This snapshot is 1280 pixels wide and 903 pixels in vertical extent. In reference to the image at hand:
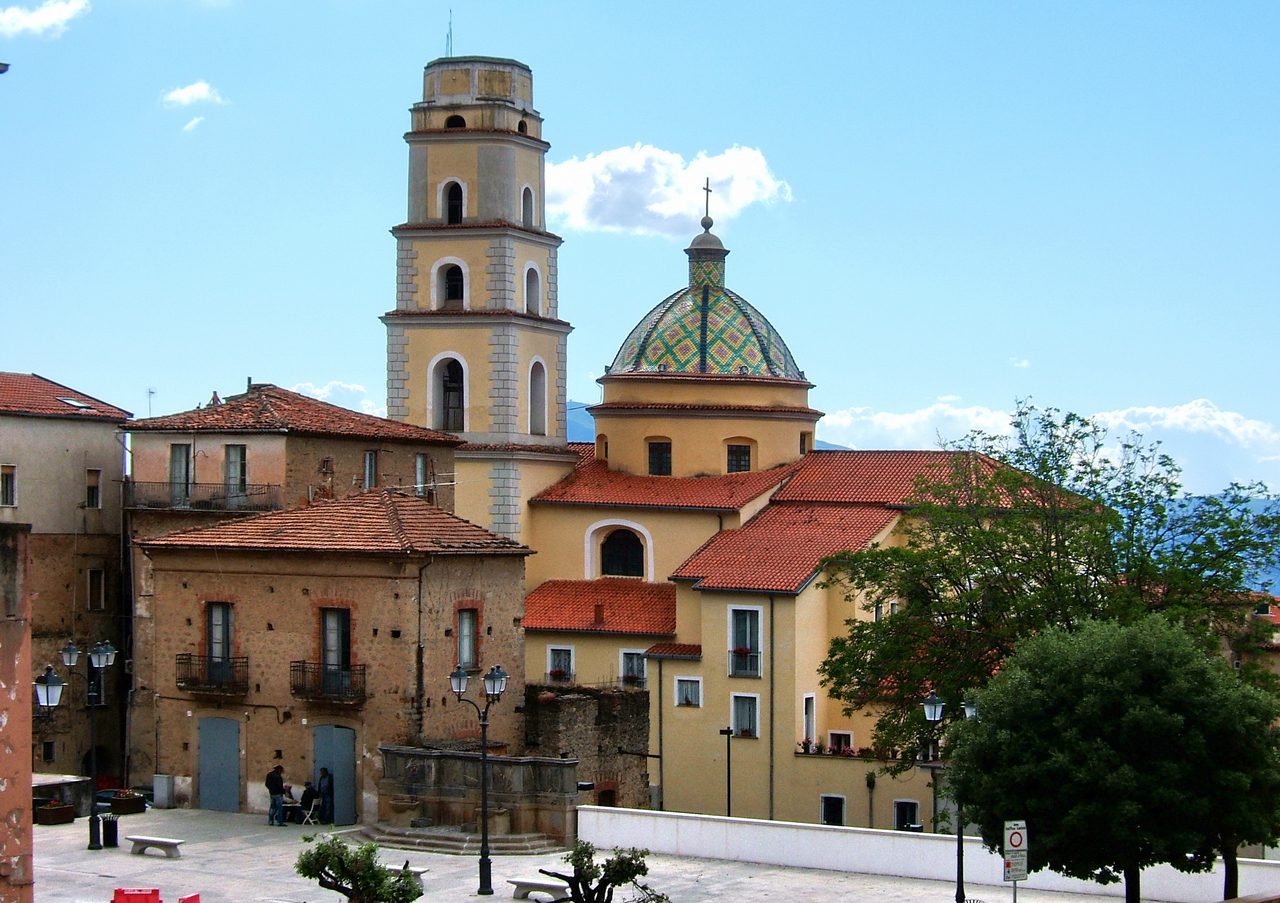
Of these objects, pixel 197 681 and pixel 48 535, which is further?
pixel 48 535

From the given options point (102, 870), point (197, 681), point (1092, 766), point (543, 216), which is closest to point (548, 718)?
point (197, 681)

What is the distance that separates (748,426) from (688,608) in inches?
313

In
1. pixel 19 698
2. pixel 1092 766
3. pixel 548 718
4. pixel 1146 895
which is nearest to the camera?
pixel 19 698

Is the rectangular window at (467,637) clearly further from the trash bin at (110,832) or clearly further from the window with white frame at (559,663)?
the window with white frame at (559,663)

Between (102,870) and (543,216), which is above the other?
(543,216)

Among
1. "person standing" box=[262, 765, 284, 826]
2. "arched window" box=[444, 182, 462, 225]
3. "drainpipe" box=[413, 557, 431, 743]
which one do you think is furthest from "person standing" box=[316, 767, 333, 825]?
"arched window" box=[444, 182, 462, 225]

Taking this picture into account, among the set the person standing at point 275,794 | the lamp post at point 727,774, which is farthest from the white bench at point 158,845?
the lamp post at point 727,774

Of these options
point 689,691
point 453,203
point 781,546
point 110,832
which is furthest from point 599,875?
point 453,203

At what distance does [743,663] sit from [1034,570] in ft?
34.6

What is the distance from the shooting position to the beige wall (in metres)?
39.4

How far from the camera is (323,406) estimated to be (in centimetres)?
4822

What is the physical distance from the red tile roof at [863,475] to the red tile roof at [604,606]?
4463mm

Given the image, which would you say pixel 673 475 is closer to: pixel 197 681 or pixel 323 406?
pixel 323 406

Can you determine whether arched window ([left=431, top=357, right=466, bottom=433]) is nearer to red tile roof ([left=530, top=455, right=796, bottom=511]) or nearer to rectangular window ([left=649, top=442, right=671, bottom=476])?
red tile roof ([left=530, top=455, right=796, bottom=511])
